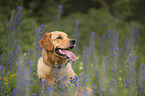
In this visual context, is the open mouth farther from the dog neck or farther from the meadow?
the meadow

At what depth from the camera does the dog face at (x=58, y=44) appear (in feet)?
9.82

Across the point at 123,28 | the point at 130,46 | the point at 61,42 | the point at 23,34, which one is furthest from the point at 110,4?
the point at 61,42

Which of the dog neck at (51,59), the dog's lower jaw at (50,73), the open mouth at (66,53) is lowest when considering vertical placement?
the dog's lower jaw at (50,73)

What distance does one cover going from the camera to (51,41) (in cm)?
308

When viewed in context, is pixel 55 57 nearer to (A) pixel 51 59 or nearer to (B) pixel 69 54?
(A) pixel 51 59

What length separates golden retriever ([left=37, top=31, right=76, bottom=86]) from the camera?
2.82 m

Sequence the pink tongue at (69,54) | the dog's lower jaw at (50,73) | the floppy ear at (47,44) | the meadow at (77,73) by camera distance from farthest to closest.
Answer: the floppy ear at (47,44) < the pink tongue at (69,54) < the dog's lower jaw at (50,73) < the meadow at (77,73)

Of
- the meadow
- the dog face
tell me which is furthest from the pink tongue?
the meadow

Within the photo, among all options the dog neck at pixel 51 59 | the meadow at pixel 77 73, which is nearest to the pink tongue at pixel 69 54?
the dog neck at pixel 51 59

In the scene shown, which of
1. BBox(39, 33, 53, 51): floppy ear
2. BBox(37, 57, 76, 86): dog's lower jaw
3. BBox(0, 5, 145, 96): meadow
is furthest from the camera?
BBox(39, 33, 53, 51): floppy ear

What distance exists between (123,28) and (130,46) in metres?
5.58

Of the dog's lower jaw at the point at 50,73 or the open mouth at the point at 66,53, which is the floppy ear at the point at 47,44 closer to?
the open mouth at the point at 66,53

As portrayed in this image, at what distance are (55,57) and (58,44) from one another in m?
0.27

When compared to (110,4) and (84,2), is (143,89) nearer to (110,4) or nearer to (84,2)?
(110,4)
